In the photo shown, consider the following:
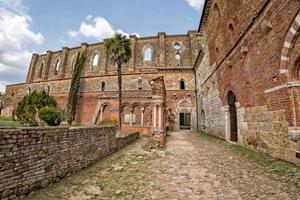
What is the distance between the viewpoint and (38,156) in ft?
13.3

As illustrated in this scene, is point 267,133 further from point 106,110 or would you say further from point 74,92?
point 74,92

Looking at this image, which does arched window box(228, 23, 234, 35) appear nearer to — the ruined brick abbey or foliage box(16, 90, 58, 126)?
the ruined brick abbey

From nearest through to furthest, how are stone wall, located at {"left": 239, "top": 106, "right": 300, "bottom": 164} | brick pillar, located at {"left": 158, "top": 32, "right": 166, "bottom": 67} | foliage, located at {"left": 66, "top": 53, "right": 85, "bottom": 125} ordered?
1. stone wall, located at {"left": 239, "top": 106, "right": 300, "bottom": 164}
2. brick pillar, located at {"left": 158, "top": 32, "right": 166, "bottom": 67}
3. foliage, located at {"left": 66, "top": 53, "right": 85, "bottom": 125}

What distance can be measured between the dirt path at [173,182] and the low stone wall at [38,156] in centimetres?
27

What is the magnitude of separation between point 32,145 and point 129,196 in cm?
226

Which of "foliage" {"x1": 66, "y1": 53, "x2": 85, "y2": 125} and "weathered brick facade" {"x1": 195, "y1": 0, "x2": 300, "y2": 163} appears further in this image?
"foliage" {"x1": 66, "y1": 53, "x2": 85, "y2": 125}

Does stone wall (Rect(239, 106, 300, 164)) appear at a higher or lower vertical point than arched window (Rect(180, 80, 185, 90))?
lower

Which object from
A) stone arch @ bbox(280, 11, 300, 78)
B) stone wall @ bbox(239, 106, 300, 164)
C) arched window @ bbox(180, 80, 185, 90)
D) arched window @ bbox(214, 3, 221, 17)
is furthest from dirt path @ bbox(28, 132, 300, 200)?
arched window @ bbox(180, 80, 185, 90)

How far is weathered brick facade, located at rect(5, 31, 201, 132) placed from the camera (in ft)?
76.1

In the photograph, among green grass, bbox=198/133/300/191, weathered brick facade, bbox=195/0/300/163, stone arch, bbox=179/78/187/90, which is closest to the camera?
green grass, bbox=198/133/300/191

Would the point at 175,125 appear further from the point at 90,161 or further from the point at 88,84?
the point at 90,161

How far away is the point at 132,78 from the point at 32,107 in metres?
12.7

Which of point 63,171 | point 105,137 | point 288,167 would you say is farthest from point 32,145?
point 288,167

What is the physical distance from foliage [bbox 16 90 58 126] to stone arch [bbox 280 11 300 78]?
16844mm
